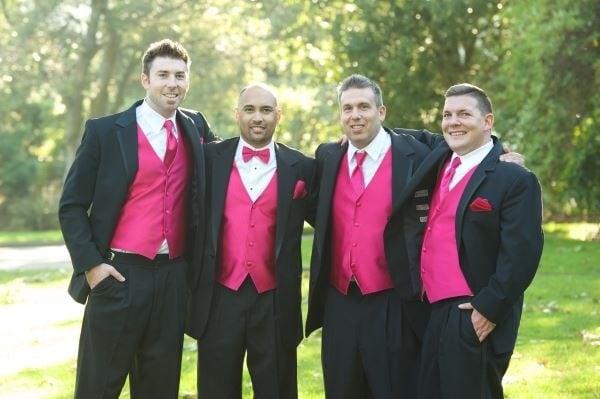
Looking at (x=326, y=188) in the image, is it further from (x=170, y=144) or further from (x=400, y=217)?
(x=170, y=144)

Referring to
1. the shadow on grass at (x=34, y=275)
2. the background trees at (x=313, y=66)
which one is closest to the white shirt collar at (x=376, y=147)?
the shadow on grass at (x=34, y=275)

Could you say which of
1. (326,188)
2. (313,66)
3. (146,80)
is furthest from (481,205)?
(313,66)

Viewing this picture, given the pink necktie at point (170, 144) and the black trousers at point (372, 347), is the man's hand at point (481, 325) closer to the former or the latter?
the black trousers at point (372, 347)

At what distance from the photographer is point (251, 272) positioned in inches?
192

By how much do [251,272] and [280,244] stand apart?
24cm

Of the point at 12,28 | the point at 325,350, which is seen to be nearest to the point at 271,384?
the point at 325,350

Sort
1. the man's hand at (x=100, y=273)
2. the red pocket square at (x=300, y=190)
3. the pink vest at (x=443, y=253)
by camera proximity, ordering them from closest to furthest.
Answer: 1. the pink vest at (x=443, y=253)
2. the man's hand at (x=100, y=273)
3. the red pocket square at (x=300, y=190)

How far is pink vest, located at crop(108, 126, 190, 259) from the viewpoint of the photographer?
4.78m

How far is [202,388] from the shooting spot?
4.97m

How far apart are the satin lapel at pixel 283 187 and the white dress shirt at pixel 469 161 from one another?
1042 mm

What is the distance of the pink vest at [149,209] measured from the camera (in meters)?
4.78

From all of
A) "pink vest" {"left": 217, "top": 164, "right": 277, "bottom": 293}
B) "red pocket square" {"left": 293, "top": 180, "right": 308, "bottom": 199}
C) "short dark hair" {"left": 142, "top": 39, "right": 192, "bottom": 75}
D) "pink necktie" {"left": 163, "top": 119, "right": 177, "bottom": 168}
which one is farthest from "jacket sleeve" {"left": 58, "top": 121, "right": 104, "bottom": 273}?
"red pocket square" {"left": 293, "top": 180, "right": 308, "bottom": 199}

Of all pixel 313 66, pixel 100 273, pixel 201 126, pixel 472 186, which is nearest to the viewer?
pixel 472 186

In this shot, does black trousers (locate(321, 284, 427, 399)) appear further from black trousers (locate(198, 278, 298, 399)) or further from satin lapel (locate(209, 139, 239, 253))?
satin lapel (locate(209, 139, 239, 253))
